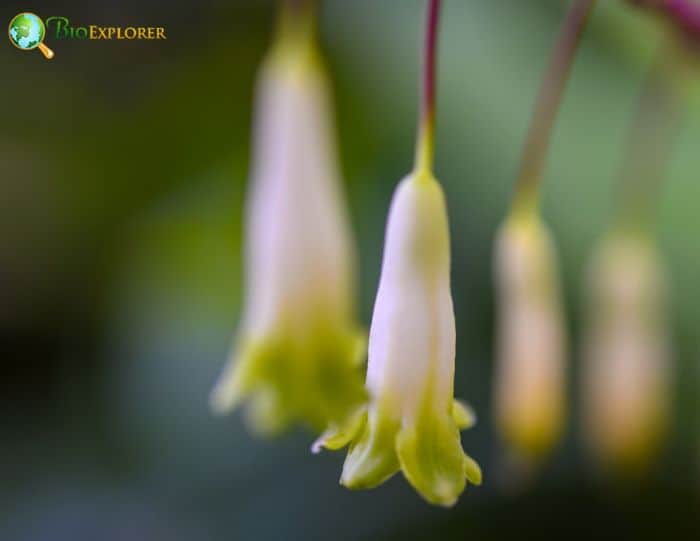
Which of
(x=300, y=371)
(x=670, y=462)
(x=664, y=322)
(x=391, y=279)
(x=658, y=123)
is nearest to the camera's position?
(x=391, y=279)

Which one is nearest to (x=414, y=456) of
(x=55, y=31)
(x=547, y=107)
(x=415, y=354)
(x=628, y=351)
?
(x=415, y=354)

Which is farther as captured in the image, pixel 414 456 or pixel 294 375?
pixel 294 375

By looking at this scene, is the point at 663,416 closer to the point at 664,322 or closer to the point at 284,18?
the point at 664,322

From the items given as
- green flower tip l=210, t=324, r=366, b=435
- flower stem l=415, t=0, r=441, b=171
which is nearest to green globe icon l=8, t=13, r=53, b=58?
green flower tip l=210, t=324, r=366, b=435

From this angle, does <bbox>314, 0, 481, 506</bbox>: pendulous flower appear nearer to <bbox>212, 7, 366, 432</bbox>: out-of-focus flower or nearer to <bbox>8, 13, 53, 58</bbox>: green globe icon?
<bbox>212, 7, 366, 432</bbox>: out-of-focus flower

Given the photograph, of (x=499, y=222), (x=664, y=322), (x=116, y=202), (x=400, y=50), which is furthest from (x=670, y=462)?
(x=116, y=202)

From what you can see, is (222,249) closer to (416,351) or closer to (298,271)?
(298,271)

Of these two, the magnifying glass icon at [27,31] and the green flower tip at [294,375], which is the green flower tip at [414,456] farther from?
the magnifying glass icon at [27,31]
